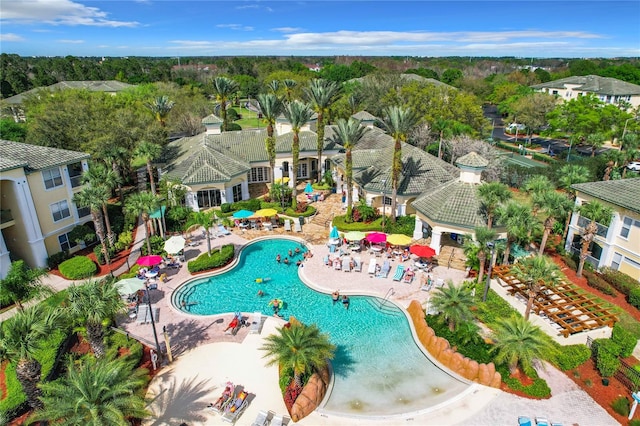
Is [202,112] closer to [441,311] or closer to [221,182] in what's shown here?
[221,182]

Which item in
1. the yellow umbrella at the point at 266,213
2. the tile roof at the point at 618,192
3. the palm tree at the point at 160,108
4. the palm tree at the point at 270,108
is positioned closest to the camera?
the tile roof at the point at 618,192

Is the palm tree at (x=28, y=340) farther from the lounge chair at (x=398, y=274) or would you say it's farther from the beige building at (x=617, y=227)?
the beige building at (x=617, y=227)

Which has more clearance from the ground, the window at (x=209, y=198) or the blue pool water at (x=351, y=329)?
the window at (x=209, y=198)

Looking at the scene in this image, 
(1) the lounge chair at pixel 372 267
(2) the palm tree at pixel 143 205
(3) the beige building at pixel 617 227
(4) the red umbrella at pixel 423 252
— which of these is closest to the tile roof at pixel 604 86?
(3) the beige building at pixel 617 227

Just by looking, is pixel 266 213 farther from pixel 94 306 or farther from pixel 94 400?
pixel 94 400

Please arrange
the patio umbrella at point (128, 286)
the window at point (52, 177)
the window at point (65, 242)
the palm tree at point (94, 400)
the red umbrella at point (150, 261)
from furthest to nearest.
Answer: the window at point (65, 242), the window at point (52, 177), the red umbrella at point (150, 261), the patio umbrella at point (128, 286), the palm tree at point (94, 400)

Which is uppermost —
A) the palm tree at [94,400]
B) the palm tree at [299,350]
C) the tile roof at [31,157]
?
the tile roof at [31,157]

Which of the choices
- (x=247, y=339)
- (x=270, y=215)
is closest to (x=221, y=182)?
(x=270, y=215)
